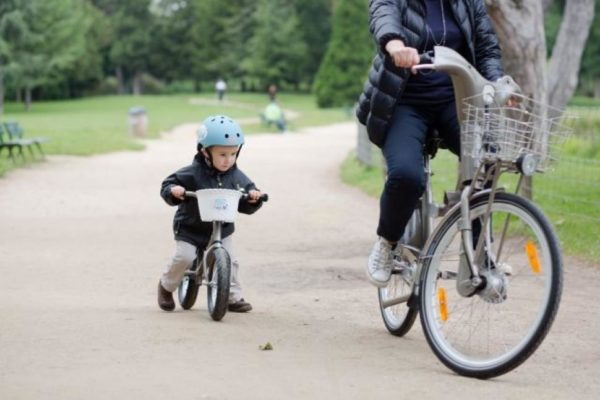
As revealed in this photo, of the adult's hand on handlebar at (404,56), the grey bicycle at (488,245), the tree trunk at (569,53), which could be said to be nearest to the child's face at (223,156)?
the grey bicycle at (488,245)

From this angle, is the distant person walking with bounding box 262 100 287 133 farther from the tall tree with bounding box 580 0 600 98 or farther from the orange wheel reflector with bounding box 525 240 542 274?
the orange wheel reflector with bounding box 525 240 542 274

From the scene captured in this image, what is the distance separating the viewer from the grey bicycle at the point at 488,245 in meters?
4.84

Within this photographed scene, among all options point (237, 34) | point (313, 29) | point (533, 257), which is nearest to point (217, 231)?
point (533, 257)

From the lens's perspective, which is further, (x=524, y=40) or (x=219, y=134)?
(x=524, y=40)

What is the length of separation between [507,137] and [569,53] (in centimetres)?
1256

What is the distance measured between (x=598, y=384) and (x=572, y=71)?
12064 mm

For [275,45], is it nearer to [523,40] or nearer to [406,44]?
[523,40]

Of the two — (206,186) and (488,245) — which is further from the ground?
(488,245)

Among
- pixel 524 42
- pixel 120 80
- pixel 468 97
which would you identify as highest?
pixel 468 97

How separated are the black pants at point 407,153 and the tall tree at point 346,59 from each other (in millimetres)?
59307

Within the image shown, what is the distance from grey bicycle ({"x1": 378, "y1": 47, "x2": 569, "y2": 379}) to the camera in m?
4.84

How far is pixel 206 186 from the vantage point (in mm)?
7109

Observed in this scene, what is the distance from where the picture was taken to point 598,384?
510cm

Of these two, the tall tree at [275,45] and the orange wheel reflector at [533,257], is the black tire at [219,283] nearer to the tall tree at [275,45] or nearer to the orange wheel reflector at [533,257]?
the orange wheel reflector at [533,257]
